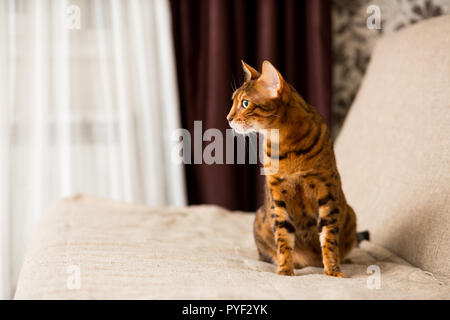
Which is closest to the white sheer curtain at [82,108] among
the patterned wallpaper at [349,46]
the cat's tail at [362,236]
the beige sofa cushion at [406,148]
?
the patterned wallpaper at [349,46]

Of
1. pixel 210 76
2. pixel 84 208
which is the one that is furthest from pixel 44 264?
pixel 210 76

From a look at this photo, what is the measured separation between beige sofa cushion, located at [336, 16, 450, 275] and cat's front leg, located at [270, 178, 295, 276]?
304mm

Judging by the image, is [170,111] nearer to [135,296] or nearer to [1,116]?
[1,116]

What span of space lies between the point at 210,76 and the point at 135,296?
1.42 meters

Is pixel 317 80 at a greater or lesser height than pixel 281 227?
greater

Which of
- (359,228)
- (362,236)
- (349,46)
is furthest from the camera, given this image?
(349,46)

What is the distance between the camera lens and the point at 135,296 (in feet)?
2.84

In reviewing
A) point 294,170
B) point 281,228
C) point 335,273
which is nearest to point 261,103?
point 294,170

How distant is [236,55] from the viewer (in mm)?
2197

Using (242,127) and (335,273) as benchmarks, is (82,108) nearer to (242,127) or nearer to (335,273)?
(242,127)

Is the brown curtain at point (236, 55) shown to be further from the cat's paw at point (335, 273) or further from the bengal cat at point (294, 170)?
the cat's paw at point (335, 273)

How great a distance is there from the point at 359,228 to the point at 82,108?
1.30m

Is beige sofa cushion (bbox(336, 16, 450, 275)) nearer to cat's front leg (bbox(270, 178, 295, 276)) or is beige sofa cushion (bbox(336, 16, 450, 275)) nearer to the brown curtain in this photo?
cat's front leg (bbox(270, 178, 295, 276))
